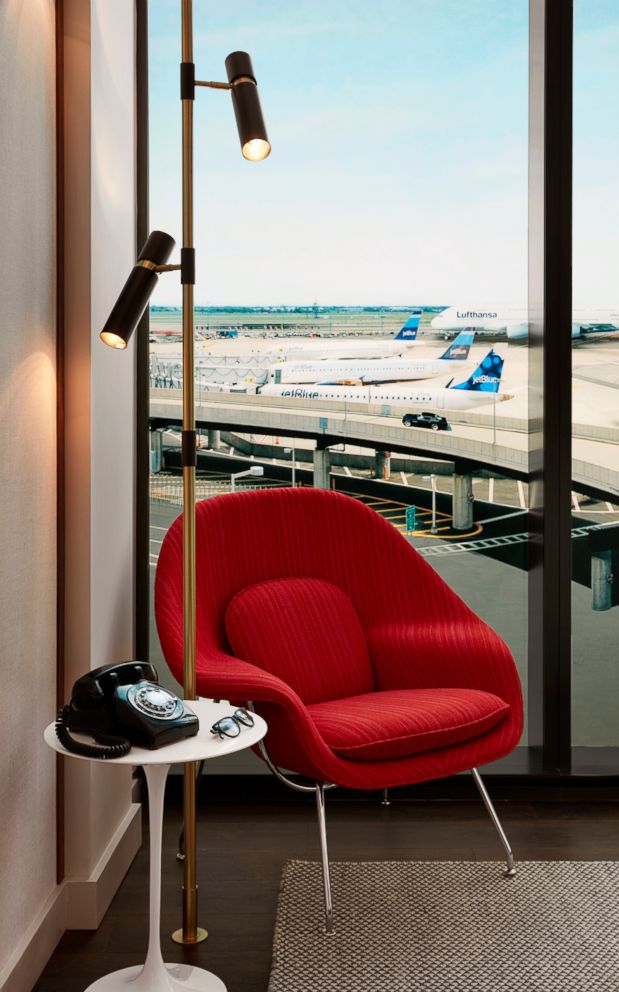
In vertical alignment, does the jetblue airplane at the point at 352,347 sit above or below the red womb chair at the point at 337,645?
above

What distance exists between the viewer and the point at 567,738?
3.14m

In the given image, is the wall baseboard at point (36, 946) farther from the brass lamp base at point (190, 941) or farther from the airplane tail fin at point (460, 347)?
the airplane tail fin at point (460, 347)

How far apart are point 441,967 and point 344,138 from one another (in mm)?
2445

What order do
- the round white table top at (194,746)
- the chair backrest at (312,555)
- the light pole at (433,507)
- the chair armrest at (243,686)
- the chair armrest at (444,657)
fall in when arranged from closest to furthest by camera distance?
the round white table top at (194,746) → the chair armrest at (243,686) → the chair armrest at (444,657) → the chair backrest at (312,555) → the light pole at (433,507)

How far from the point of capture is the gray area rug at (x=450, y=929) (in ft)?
6.74

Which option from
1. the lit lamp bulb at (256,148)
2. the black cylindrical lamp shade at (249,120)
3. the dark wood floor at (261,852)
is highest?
the black cylindrical lamp shade at (249,120)

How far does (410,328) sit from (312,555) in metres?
0.85

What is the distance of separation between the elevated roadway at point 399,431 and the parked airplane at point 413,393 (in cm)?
2

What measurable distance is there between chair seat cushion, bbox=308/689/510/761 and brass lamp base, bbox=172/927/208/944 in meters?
0.52

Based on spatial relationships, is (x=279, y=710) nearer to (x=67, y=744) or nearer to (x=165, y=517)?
(x=67, y=744)

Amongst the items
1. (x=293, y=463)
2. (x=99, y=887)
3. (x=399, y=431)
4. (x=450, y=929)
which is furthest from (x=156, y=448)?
(x=450, y=929)

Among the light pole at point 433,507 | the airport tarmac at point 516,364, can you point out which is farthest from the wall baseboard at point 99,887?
the airport tarmac at point 516,364

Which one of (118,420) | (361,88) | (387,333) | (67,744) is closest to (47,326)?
(118,420)

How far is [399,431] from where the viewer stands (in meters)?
3.25
